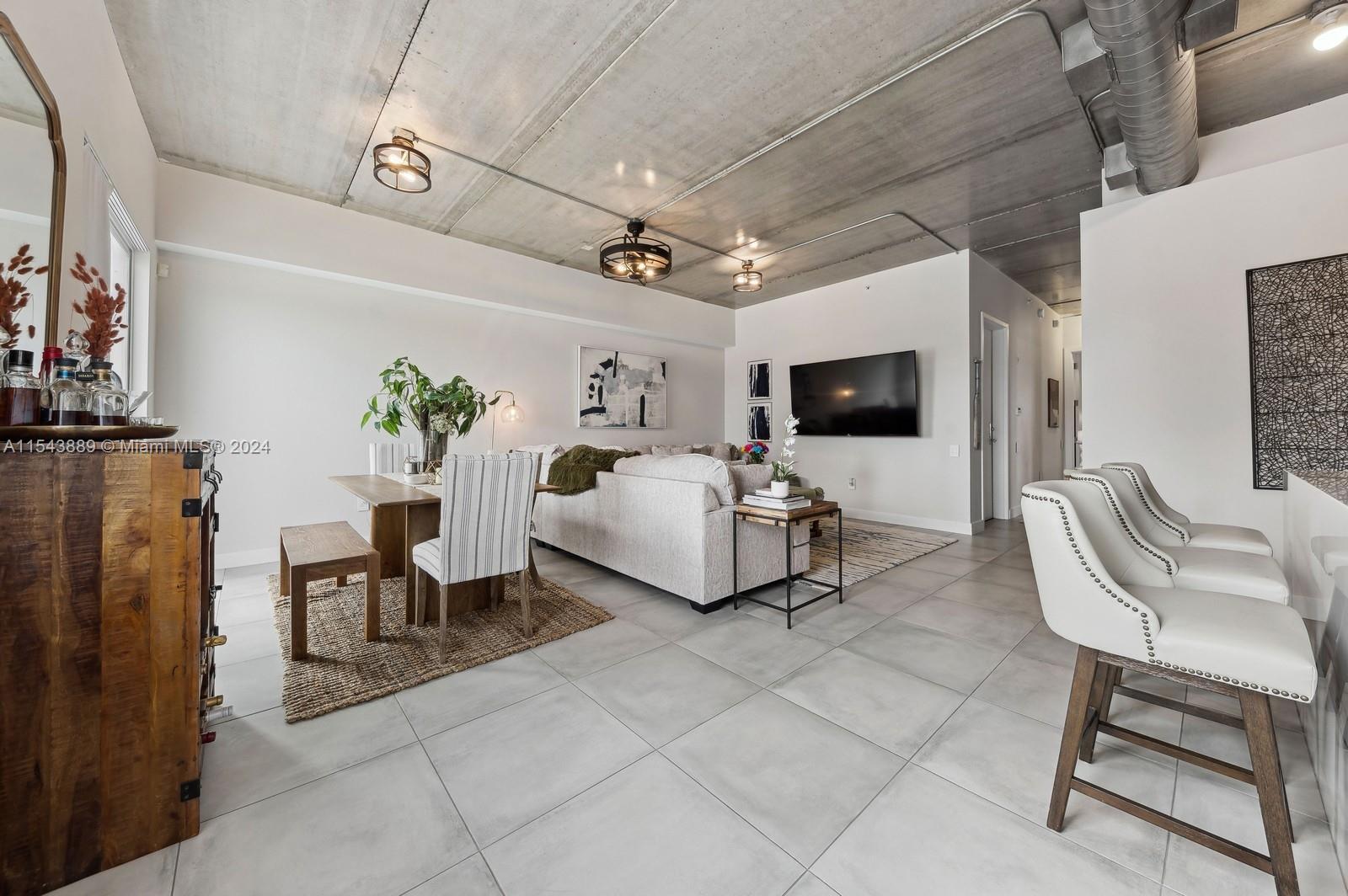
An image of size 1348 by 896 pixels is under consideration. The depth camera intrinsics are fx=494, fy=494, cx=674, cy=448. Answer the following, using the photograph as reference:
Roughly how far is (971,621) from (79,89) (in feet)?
16.4

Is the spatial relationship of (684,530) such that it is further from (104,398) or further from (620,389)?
(620,389)

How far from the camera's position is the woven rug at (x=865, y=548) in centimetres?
382

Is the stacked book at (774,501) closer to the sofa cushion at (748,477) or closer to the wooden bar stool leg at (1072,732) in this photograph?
the sofa cushion at (748,477)

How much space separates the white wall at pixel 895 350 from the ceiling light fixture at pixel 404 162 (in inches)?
197

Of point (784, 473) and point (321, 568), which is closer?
point (321, 568)

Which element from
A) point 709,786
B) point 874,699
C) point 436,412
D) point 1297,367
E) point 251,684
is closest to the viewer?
point 709,786

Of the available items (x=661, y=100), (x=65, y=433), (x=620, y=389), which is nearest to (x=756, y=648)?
(x=65, y=433)

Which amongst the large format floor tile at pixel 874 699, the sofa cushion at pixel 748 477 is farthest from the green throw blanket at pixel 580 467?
the large format floor tile at pixel 874 699

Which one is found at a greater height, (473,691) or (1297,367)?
(1297,367)

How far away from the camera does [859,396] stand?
244 inches

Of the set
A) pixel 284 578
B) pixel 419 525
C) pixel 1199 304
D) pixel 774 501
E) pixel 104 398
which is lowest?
pixel 284 578

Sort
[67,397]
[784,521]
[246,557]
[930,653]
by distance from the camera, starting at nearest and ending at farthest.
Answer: [67,397]
[930,653]
[784,521]
[246,557]

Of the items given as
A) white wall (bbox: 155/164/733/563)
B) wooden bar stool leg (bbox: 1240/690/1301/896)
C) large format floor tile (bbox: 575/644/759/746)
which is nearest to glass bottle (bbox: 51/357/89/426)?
large format floor tile (bbox: 575/644/759/746)

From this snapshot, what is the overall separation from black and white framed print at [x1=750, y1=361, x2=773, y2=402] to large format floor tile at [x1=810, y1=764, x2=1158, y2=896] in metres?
6.29
